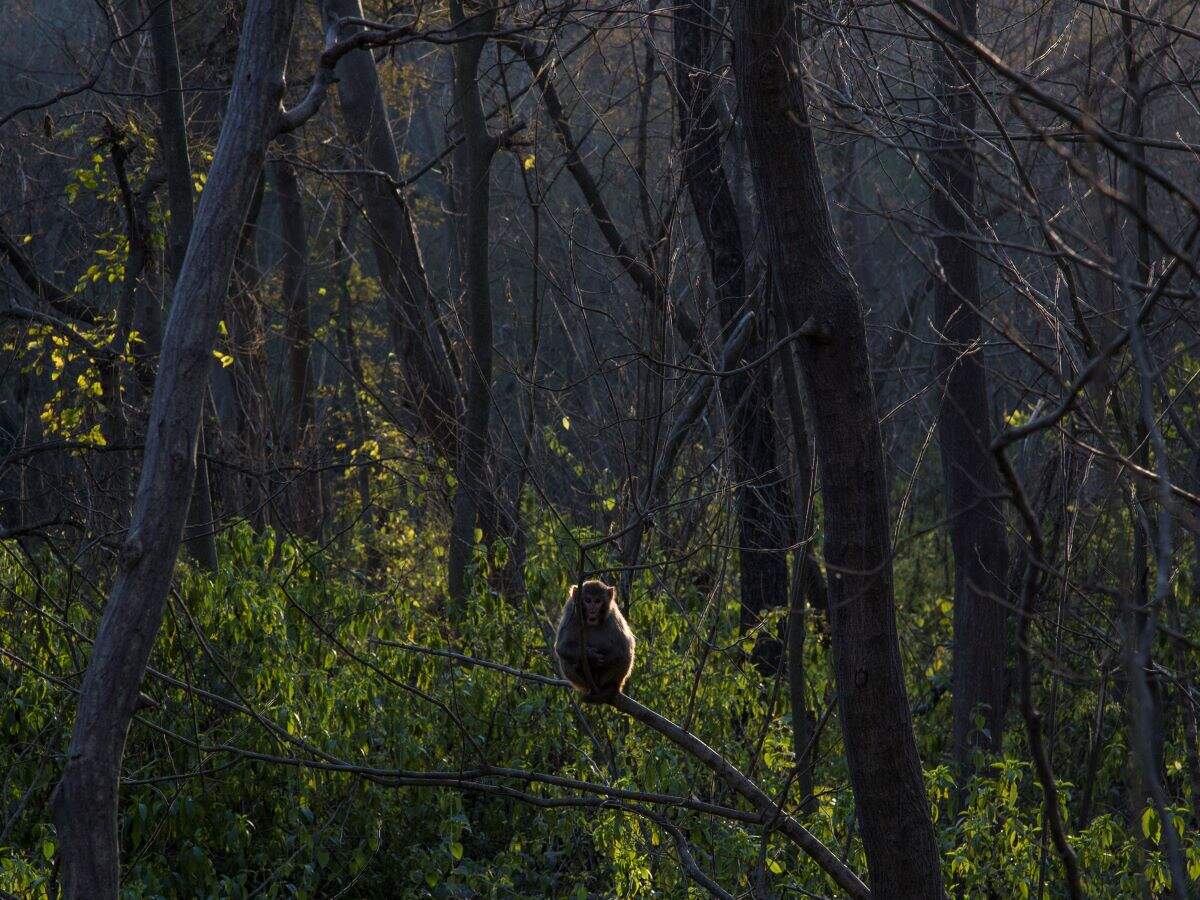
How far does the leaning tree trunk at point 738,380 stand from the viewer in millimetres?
8852

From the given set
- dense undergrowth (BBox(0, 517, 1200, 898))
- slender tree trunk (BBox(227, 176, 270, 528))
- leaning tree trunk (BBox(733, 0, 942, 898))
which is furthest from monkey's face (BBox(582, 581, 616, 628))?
slender tree trunk (BBox(227, 176, 270, 528))

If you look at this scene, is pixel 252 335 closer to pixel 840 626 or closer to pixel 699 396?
pixel 699 396

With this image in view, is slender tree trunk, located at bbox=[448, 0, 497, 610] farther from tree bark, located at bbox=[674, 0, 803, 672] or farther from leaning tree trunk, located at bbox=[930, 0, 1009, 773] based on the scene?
leaning tree trunk, located at bbox=[930, 0, 1009, 773]

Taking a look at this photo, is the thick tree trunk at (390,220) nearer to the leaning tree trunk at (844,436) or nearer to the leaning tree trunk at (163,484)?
the leaning tree trunk at (163,484)

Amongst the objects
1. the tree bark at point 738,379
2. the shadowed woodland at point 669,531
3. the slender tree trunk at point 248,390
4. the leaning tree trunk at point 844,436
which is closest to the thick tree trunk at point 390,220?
the shadowed woodland at point 669,531

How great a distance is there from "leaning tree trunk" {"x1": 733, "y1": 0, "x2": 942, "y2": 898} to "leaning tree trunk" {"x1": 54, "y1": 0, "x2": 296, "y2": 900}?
193 centimetres

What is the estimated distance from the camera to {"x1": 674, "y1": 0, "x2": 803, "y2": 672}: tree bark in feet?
29.0

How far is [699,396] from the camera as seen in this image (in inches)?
270

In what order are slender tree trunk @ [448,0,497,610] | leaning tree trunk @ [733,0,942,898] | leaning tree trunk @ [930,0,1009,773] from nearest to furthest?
leaning tree trunk @ [733,0,942,898]
leaning tree trunk @ [930,0,1009,773]
slender tree trunk @ [448,0,497,610]

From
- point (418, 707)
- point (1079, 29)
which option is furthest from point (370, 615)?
point (1079, 29)

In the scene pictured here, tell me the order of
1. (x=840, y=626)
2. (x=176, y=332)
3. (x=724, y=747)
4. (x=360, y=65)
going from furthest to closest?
(x=360, y=65), (x=724, y=747), (x=176, y=332), (x=840, y=626)

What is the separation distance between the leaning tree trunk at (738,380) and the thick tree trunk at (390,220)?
2.61 meters

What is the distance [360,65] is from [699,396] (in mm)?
7682

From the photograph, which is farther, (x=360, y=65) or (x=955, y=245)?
(x=360, y=65)
